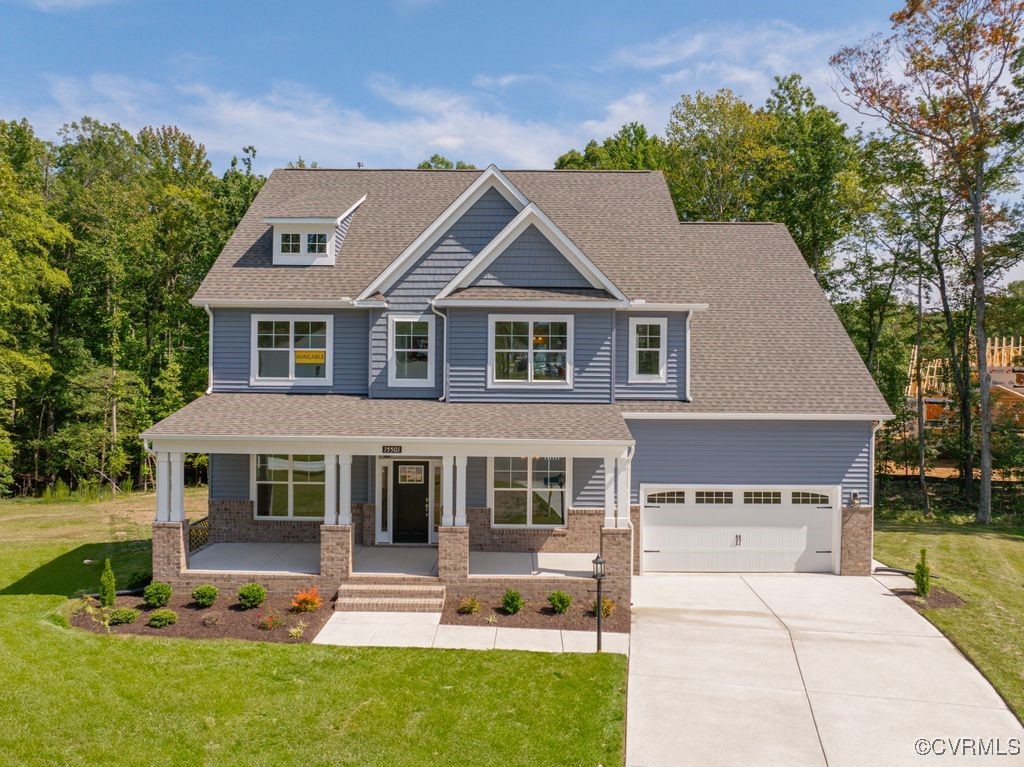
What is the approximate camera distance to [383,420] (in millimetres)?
15180

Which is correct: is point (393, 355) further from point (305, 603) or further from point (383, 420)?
point (305, 603)

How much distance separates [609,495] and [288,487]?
27.1ft

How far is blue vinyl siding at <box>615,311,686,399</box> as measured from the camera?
17.1 metres

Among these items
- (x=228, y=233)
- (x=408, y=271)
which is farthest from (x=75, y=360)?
(x=408, y=271)

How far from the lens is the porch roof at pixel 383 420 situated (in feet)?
46.9

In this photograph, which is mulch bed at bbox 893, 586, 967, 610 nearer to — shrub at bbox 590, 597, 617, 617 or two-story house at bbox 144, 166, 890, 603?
two-story house at bbox 144, 166, 890, 603

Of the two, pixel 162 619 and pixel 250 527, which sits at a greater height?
pixel 250 527

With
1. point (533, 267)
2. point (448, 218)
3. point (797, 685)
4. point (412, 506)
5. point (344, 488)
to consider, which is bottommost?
point (797, 685)

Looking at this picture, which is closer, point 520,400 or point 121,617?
point 121,617

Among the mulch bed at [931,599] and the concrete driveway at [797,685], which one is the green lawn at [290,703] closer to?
the concrete driveway at [797,685]

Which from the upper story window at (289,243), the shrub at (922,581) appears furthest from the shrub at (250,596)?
the shrub at (922,581)

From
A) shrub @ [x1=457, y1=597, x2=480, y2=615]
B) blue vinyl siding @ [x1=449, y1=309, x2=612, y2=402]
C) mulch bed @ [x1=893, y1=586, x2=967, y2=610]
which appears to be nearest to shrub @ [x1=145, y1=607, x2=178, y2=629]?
shrub @ [x1=457, y1=597, x2=480, y2=615]

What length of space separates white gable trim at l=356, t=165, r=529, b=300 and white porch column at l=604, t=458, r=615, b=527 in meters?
6.47

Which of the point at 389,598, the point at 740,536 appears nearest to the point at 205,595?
the point at 389,598
